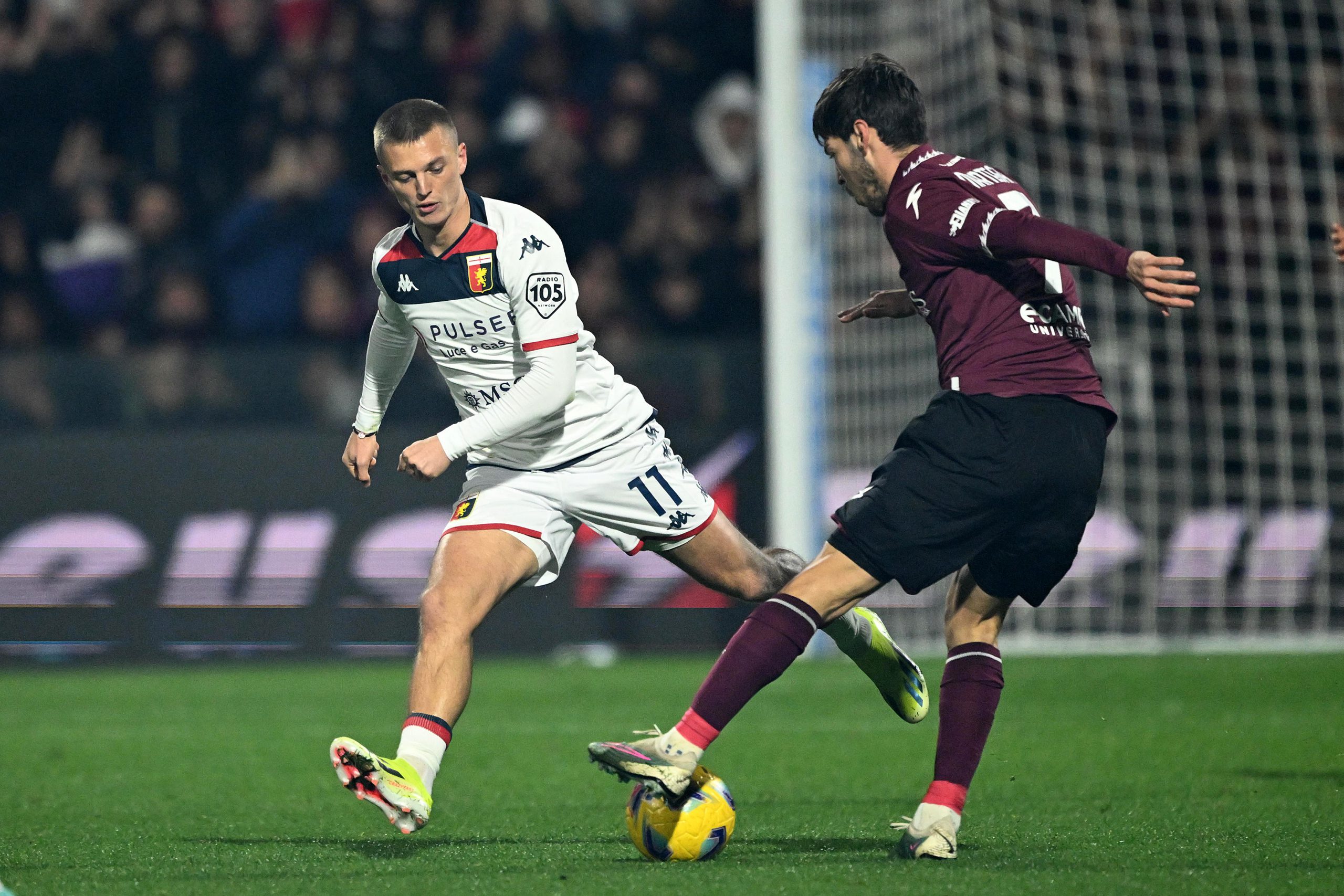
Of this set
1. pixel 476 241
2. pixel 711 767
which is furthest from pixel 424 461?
pixel 711 767

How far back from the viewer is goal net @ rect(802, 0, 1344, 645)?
10.0m

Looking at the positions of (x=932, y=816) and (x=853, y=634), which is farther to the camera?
(x=853, y=634)

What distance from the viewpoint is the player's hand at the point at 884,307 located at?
4.52 meters

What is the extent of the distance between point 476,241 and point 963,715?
1710mm

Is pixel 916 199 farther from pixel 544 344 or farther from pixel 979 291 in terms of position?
pixel 544 344

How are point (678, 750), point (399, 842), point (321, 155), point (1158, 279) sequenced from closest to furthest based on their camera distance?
point (1158, 279) → point (678, 750) → point (399, 842) → point (321, 155)

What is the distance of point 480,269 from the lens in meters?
4.52

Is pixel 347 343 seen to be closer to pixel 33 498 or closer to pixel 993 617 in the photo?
pixel 33 498

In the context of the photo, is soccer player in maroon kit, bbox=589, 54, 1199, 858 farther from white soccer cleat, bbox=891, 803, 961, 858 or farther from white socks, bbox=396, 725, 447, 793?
white socks, bbox=396, 725, 447, 793

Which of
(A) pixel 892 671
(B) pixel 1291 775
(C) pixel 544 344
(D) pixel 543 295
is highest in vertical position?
(D) pixel 543 295

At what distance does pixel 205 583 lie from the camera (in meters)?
10.1

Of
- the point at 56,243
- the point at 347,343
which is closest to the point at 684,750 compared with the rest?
the point at 347,343

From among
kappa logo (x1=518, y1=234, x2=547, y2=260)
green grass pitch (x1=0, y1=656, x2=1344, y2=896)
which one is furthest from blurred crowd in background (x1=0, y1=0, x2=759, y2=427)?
kappa logo (x1=518, y1=234, x2=547, y2=260)

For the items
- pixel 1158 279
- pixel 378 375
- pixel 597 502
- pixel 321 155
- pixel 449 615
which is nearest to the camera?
pixel 1158 279
